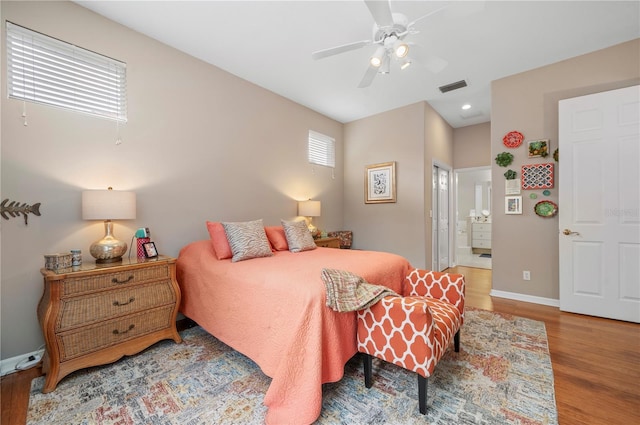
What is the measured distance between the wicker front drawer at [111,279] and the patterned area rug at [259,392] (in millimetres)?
619

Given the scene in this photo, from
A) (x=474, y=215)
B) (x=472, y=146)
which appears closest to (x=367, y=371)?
(x=472, y=146)

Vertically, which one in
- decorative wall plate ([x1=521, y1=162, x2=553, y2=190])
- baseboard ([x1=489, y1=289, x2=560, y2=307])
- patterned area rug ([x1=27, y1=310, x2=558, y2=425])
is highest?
decorative wall plate ([x1=521, y1=162, x2=553, y2=190])

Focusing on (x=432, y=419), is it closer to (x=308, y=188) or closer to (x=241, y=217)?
(x=241, y=217)

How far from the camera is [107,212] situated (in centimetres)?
202

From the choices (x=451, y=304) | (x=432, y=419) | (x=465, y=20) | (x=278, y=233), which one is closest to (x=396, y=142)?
(x=465, y=20)

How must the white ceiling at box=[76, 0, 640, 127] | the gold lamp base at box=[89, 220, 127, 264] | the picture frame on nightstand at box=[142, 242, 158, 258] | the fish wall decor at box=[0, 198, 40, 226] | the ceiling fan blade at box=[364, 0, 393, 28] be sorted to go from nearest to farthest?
the ceiling fan blade at box=[364, 0, 393, 28], the fish wall decor at box=[0, 198, 40, 226], the gold lamp base at box=[89, 220, 127, 264], the white ceiling at box=[76, 0, 640, 127], the picture frame on nightstand at box=[142, 242, 158, 258]

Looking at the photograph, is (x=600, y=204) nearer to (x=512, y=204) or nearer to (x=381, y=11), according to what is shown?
(x=512, y=204)

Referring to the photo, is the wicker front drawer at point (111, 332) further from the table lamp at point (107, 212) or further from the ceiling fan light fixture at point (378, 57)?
the ceiling fan light fixture at point (378, 57)

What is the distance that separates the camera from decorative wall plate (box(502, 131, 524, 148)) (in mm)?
3402

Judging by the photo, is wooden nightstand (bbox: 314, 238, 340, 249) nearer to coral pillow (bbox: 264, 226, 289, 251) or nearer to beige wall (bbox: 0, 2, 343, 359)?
beige wall (bbox: 0, 2, 343, 359)

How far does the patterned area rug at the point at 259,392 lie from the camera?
4.78 feet

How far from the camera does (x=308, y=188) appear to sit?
440cm

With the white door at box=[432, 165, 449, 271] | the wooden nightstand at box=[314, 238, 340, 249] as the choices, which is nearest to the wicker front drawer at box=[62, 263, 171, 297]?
the wooden nightstand at box=[314, 238, 340, 249]

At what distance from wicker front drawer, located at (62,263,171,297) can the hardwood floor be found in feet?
2.21
